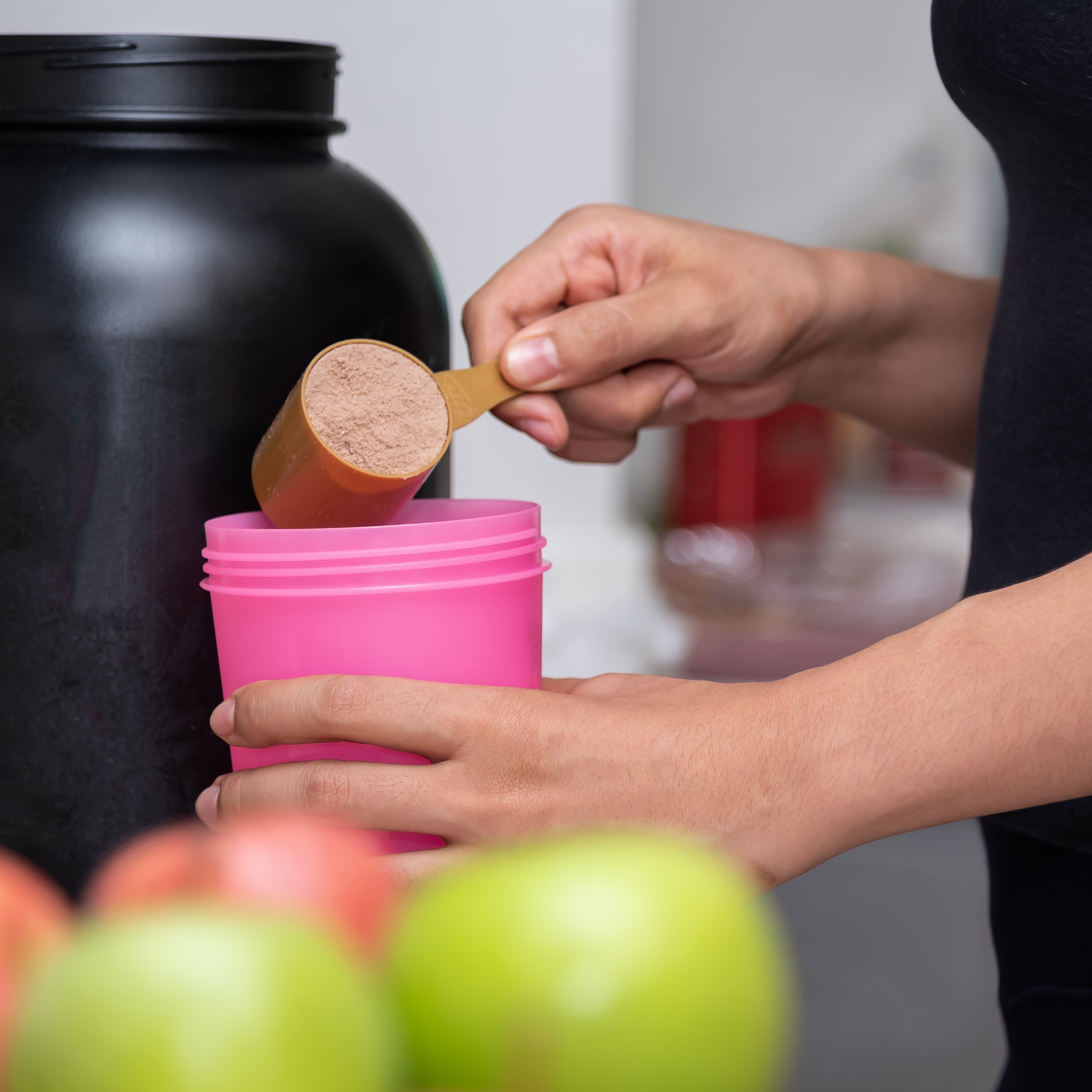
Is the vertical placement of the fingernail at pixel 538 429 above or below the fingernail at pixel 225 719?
above

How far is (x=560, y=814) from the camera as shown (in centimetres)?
36

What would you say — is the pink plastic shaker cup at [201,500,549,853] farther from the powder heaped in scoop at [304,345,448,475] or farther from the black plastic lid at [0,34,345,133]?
the black plastic lid at [0,34,345,133]

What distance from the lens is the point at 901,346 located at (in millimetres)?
738

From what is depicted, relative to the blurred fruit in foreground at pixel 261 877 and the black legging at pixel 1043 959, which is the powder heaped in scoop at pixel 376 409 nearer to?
the blurred fruit in foreground at pixel 261 877

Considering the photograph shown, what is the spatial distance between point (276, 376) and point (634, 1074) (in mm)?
337

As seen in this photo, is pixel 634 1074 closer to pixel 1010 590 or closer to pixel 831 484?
pixel 1010 590

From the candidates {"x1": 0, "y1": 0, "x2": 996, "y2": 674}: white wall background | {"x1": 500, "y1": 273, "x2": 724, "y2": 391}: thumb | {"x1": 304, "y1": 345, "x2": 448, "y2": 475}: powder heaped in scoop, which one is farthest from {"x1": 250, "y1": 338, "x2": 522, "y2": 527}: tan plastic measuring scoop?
{"x1": 0, "y1": 0, "x2": 996, "y2": 674}: white wall background

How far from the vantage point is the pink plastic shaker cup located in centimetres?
37

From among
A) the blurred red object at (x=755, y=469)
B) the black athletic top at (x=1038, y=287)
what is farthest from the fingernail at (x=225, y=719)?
the blurred red object at (x=755, y=469)

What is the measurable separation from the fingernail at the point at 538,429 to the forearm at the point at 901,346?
190 millimetres

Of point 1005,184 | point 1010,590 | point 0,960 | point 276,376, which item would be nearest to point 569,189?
point 1005,184

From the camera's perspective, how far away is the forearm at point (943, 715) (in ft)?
1.18

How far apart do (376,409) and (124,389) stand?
0.09 meters

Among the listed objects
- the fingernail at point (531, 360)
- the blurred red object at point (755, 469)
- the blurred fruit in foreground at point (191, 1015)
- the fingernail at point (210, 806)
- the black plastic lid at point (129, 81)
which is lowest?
the blurred red object at point (755, 469)
